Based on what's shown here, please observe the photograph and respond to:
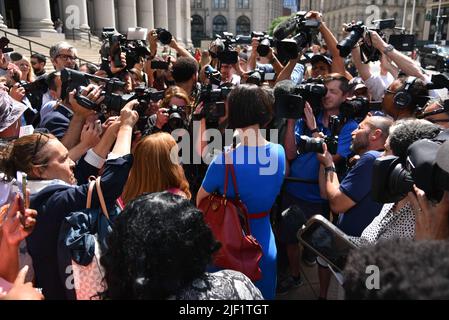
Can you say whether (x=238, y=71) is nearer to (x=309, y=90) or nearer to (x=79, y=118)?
(x=309, y=90)

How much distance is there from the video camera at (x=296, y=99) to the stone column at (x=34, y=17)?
17.3 metres

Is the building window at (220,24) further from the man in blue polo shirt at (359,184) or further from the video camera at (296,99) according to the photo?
the man in blue polo shirt at (359,184)

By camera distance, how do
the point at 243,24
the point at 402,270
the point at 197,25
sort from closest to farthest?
the point at 402,270, the point at 197,25, the point at 243,24

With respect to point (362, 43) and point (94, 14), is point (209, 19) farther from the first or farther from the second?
point (362, 43)

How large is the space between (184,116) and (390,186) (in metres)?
2.26

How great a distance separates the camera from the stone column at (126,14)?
88.9 feet

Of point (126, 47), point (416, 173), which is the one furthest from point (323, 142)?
point (126, 47)

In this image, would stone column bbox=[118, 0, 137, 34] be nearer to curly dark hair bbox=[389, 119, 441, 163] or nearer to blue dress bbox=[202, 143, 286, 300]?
blue dress bbox=[202, 143, 286, 300]

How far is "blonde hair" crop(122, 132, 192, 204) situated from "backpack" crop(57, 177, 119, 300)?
0.46m

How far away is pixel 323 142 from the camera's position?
288cm

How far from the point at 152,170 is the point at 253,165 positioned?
2.21ft

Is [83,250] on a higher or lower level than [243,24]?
lower
